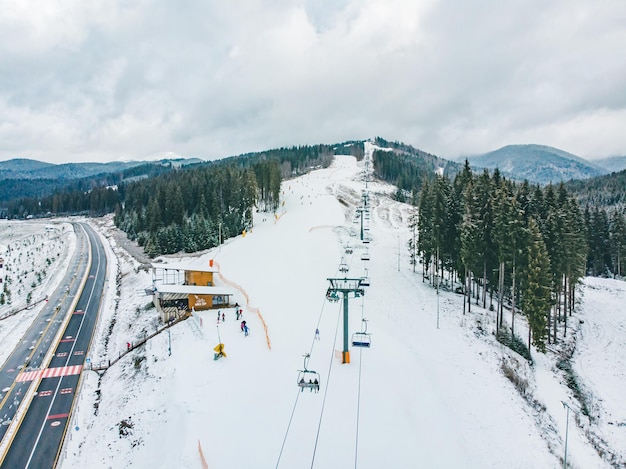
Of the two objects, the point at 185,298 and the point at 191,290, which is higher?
the point at 191,290

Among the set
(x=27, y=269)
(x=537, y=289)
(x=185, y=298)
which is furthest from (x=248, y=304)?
(x=27, y=269)

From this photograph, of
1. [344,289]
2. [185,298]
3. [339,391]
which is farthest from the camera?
[185,298]

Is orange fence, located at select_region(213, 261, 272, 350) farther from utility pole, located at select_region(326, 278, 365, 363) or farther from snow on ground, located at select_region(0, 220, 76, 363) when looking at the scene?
snow on ground, located at select_region(0, 220, 76, 363)

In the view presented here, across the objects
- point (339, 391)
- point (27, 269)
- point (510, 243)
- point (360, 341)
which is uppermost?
point (510, 243)

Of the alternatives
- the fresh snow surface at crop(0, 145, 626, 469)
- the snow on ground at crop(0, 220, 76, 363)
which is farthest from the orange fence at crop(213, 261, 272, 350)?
the snow on ground at crop(0, 220, 76, 363)

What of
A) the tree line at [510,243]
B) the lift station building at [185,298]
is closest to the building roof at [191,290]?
the lift station building at [185,298]

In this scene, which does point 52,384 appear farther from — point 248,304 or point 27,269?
point 27,269

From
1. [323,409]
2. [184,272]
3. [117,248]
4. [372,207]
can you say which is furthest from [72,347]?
[372,207]
